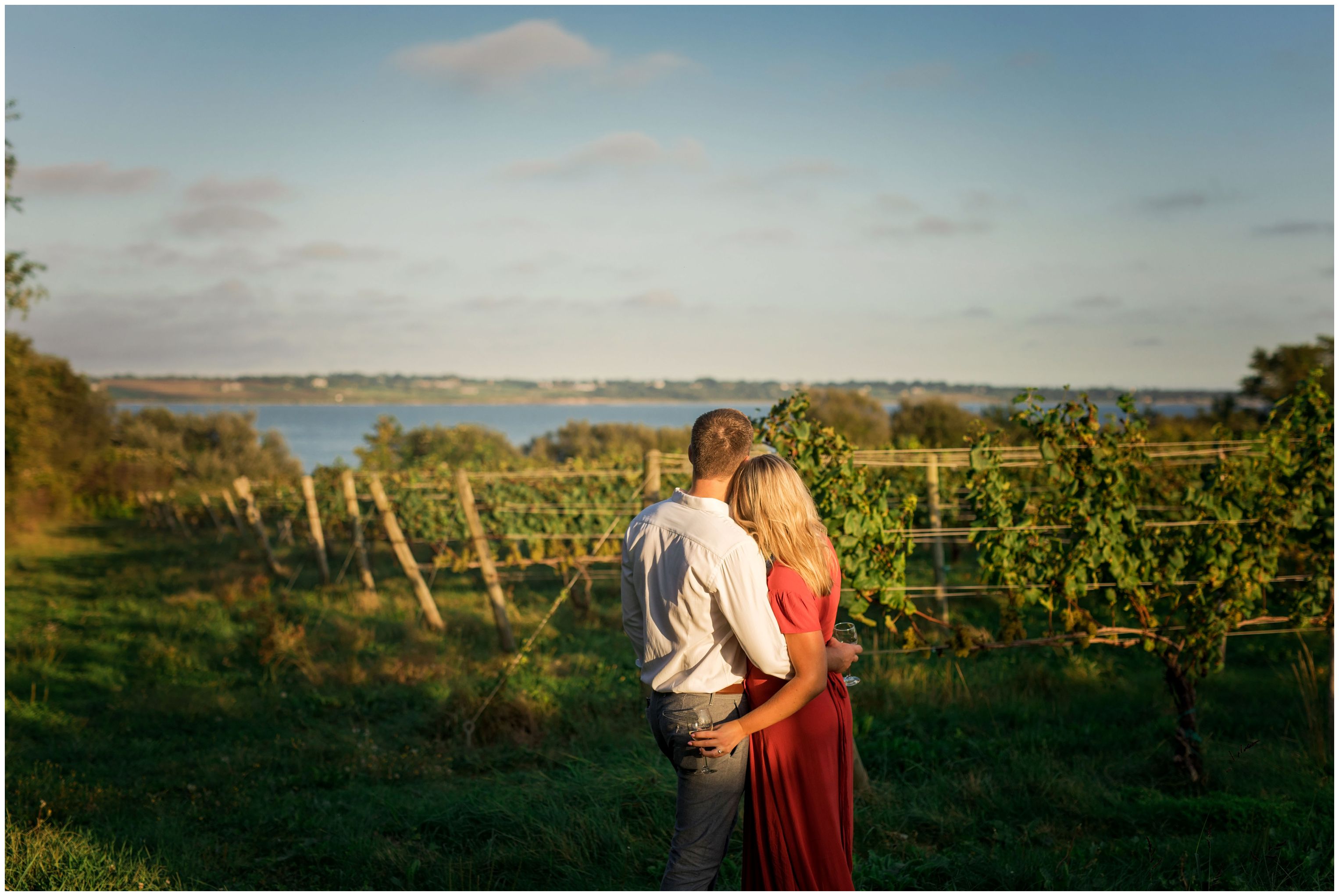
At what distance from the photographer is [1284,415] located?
5523mm

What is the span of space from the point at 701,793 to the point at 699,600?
1.97 ft

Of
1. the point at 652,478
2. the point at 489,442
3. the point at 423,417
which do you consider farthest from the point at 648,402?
the point at 423,417

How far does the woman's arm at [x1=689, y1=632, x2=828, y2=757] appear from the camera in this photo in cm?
246

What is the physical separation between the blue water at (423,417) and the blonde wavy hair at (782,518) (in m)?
0.30

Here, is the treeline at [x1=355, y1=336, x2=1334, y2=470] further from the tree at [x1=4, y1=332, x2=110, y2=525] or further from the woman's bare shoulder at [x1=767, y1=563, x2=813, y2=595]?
the tree at [x1=4, y1=332, x2=110, y2=525]

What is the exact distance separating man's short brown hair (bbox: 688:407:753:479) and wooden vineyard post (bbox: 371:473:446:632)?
Answer: 719 cm

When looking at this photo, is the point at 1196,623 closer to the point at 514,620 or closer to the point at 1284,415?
the point at 1284,415

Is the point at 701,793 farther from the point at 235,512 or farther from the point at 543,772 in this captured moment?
the point at 235,512

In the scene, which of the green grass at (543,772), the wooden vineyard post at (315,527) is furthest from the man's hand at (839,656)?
the wooden vineyard post at (315,527)

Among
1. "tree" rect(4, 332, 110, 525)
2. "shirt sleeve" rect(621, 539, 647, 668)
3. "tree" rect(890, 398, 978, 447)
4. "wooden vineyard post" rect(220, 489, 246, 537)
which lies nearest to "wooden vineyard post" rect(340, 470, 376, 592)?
"tree" rect(4, 332, 110, 525)

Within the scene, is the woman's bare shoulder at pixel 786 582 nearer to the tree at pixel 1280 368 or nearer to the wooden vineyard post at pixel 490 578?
the wooden vineyard post at pixel 490 578

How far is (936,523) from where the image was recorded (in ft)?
28.1

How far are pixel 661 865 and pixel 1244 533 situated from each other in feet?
13.6

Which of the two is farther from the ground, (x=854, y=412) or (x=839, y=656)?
(x=854, y=412)
